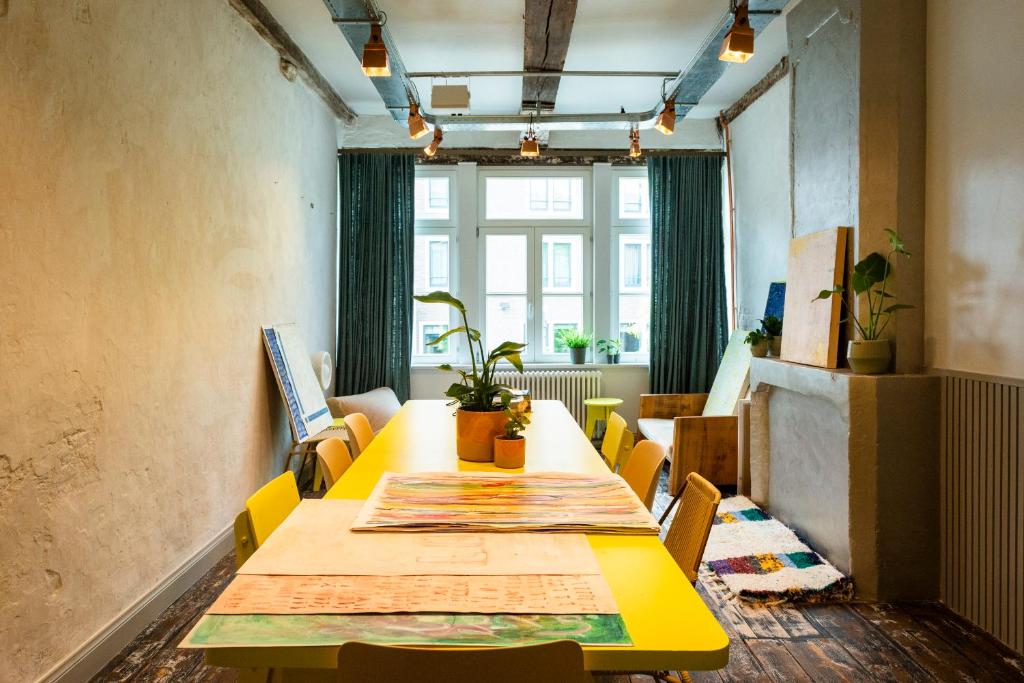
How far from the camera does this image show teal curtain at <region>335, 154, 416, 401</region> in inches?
253

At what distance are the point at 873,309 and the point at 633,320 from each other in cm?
361

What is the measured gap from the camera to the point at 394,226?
21.2ft

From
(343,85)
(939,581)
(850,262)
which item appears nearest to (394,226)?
(343,85)

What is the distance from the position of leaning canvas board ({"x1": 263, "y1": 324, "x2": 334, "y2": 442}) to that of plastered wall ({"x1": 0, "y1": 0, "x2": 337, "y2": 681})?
0.48ft

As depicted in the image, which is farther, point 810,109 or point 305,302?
point 305,302

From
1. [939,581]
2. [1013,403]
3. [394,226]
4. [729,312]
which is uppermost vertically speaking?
[394,226]

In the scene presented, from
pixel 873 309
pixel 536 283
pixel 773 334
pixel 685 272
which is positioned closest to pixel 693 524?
pixel 873 309

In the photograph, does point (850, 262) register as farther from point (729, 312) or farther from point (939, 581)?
point (729, 312)

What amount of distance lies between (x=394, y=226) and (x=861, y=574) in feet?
16.2

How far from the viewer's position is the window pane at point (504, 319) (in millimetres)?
6824

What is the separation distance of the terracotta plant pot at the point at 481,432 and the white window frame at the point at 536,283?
4.30 meters

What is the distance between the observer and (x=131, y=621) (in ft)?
9.19

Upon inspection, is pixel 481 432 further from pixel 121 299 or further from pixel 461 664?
pixel 121 299

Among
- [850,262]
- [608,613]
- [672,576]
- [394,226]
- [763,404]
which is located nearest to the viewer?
[608,613]
